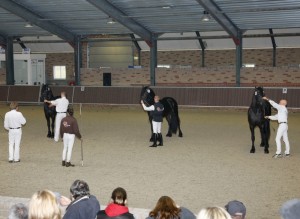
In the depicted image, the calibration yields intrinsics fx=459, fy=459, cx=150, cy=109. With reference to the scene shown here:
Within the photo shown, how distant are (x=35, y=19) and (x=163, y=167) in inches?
712

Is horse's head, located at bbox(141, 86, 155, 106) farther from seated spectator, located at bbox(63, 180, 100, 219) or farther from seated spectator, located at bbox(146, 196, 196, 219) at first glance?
seated spectator, located at bbox(146, 196, 196, 219)

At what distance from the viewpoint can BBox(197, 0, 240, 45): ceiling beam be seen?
21.6 m

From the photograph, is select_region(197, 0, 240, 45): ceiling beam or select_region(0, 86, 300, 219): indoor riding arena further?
select_region(197, 0, 240, 45): ceiling beam

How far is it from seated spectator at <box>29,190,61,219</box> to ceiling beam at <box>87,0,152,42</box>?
19466 mm

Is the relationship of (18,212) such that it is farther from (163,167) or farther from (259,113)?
(259,113)

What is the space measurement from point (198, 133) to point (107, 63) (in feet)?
59.7

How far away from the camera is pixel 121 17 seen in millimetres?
25375

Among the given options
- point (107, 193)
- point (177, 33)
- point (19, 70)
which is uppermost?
point (177, 33)

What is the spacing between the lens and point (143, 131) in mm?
18281

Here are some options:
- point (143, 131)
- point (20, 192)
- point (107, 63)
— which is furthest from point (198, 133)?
point (107, 63)

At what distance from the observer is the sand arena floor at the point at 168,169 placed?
8.77 meters

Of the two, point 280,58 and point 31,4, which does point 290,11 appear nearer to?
point 280,58

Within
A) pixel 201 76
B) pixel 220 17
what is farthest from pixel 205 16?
pixel 201 76

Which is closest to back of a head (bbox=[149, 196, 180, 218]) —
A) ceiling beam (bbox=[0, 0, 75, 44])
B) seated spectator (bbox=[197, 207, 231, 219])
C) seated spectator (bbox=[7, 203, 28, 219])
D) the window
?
seated spectator (bbox=[197, 207, 231, 219])
